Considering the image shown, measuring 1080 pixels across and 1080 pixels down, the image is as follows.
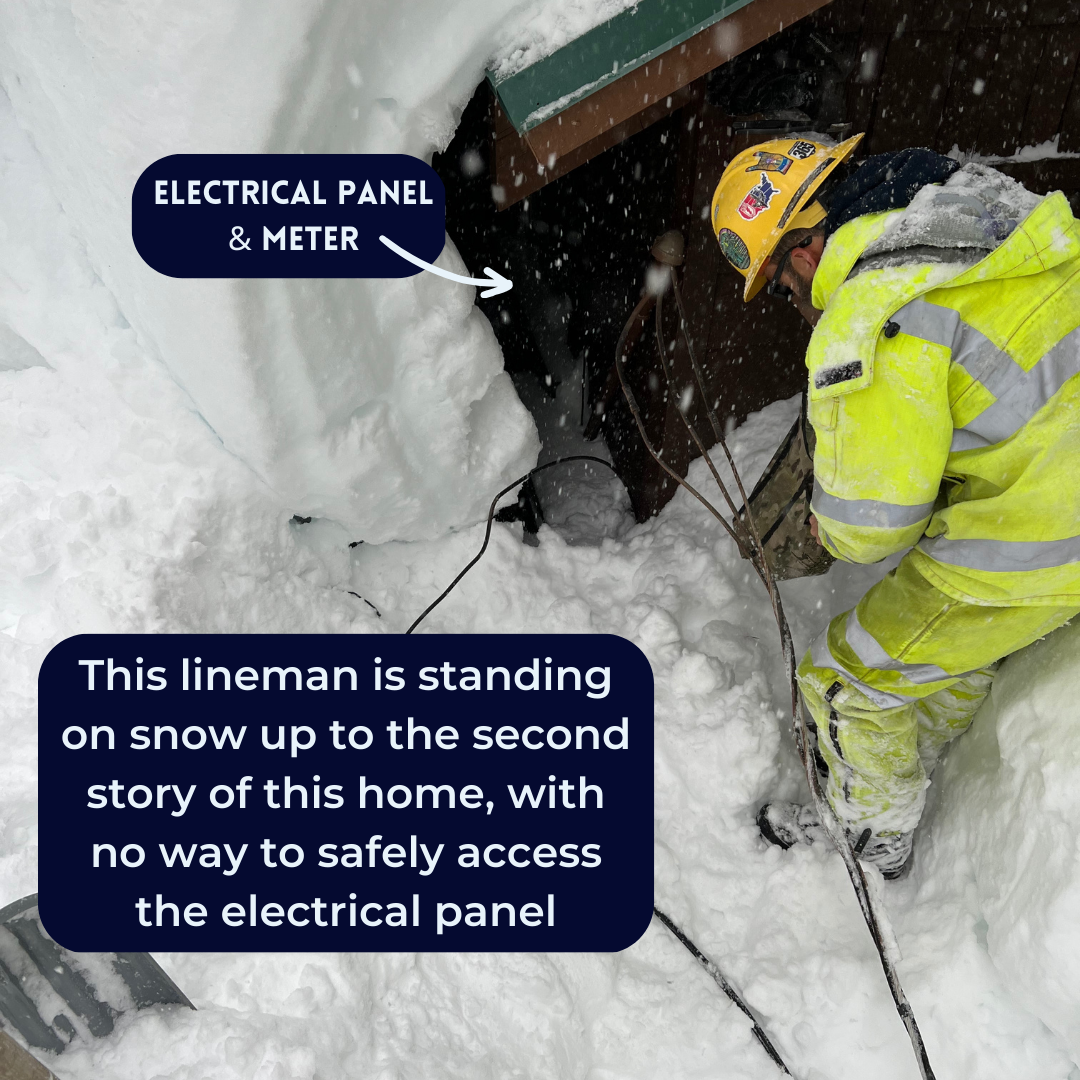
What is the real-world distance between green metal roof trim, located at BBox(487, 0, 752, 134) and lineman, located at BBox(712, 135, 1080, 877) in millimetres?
404

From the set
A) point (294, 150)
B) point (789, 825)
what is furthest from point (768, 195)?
point (789, 825)

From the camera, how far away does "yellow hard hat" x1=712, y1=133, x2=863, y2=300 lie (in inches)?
69.2

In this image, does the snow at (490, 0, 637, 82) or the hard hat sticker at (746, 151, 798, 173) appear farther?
the snow at (490, 0, 637, 82)

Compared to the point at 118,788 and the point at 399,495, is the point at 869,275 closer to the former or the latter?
the point at 399,495

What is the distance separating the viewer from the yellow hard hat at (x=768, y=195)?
176 cm

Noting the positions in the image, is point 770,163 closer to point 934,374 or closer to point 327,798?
point 934,374

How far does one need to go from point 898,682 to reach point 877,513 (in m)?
0.56

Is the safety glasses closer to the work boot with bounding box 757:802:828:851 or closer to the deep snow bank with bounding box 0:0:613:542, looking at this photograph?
the deep snow bank with bounding box 0:0:613:542

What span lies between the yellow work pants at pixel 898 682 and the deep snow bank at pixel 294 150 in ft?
4.35

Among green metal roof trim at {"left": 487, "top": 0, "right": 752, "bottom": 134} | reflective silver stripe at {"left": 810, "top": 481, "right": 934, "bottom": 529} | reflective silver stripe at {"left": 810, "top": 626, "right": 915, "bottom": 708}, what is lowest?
reflective silver stripe at {"left": 810, "top": 626, "right": 915, "bottom": 708}

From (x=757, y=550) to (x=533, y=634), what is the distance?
0.83m

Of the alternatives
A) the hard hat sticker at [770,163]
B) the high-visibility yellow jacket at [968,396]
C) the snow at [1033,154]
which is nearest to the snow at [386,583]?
the high-visibility yellow jacket at [968,396]

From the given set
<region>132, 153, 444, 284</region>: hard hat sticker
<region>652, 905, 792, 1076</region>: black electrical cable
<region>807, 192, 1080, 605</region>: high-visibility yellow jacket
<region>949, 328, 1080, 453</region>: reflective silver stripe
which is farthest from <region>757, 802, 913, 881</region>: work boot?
<region>132, 153, 444, 284</region>: hard hat sticker

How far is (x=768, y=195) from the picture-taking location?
1785 mm
